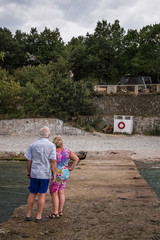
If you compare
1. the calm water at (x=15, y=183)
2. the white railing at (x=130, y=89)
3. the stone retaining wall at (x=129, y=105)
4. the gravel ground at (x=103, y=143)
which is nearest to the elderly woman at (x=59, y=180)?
the calm water at (x=15, y=183)

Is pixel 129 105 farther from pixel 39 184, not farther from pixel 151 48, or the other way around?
pixel 39 184

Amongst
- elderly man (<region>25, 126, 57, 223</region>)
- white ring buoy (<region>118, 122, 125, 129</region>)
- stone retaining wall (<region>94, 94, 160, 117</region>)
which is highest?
stone retaining wall (<region>94, 94, 160, 117</region>)

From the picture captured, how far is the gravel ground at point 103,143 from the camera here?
656 inches

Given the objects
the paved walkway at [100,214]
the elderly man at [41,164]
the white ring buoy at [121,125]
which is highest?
the elderly man at [41,164]

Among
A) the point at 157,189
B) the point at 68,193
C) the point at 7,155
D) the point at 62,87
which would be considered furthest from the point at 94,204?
the point at 62,87

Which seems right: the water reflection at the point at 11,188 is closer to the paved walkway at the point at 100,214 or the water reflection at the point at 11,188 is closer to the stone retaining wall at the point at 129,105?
the paved walkway at the point at 100,214

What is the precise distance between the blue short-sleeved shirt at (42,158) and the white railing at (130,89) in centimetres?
2445

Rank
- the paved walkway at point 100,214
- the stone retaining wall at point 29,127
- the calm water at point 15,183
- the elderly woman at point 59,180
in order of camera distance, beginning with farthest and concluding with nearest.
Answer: the stone retaining wall at point 29,127, the calm water at point 15,183, the elderly woman at point 59,180, the paved walkway at point 100,214

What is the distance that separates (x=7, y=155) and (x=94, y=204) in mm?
10404

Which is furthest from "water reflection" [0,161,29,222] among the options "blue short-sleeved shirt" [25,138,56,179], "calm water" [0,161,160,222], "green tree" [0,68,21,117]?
"green tree" [0,68,21,117]

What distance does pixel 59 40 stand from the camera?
47.5m

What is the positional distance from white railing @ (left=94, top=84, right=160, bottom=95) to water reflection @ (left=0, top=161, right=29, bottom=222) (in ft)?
58.8

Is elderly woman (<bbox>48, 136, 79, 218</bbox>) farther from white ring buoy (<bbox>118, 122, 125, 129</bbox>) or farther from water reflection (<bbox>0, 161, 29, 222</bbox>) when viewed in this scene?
white ring buoy (<bbox>118, 122, 125, 129</bbox>)

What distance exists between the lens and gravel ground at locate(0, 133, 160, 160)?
656 inches
